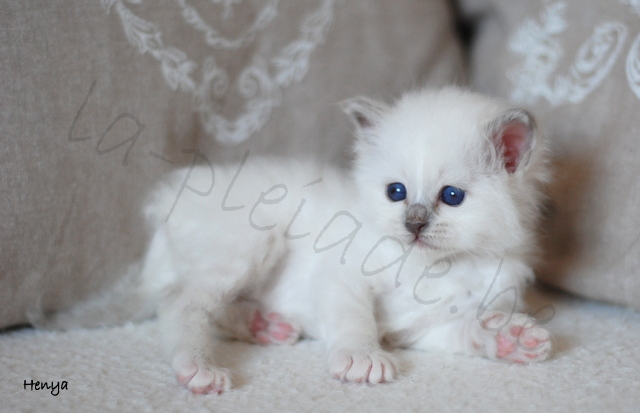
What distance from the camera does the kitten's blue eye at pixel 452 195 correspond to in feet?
4.01

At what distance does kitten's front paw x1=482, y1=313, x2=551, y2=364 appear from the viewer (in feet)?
3.77

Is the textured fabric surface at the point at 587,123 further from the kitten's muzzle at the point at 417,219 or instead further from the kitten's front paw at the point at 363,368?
the kitten's front paw at the point at 363,368

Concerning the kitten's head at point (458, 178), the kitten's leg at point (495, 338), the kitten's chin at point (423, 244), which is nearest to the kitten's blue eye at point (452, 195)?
the kitten's head at point (458, 178)

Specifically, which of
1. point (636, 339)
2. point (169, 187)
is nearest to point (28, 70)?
point (169, 187)

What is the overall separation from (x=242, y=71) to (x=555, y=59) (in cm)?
96

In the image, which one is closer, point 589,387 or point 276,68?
point 589,387

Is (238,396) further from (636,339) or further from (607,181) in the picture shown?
(607,181)

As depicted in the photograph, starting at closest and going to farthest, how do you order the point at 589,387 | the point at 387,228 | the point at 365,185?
the point at 589,387, the point at 387,228, the point at 365,185

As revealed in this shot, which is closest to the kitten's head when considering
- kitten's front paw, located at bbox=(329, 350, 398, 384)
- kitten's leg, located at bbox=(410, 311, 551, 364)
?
kitten's leg, located at bbox=(410, 311, 551, 364)

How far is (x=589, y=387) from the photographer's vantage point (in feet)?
3.37

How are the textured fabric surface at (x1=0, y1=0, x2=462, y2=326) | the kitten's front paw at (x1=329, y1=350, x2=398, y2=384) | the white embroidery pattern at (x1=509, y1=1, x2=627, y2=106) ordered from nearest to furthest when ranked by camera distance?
the kitten's front paw at (x1=329, y1=350, x2=398, y2=384) < the textured fabric surface at (x1=0, y1=0, x2=462, y2=326) < the white embroidery pattern at (x1=509, y1=1, x2=627, y2=106)

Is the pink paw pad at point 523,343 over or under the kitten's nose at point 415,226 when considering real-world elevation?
under

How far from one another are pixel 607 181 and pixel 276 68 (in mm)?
1012

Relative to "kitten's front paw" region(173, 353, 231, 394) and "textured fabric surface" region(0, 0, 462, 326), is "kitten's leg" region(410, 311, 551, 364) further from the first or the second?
"textured fabric surface" region(0, 0, 462, 326)
